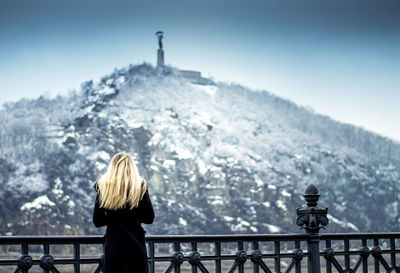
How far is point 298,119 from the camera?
17738 centimetres

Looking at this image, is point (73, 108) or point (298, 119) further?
point (298, 119)

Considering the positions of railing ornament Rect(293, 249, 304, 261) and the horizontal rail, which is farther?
railing ornament Rect(293, 249, 304, 261)

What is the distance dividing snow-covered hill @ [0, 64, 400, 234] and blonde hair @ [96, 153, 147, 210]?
4915 inches

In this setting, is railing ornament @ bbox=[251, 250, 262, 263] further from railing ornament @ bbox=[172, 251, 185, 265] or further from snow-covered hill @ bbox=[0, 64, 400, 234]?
snow-covered hill @ bbox=[0, 64, 400, 234]

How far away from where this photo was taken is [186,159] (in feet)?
501

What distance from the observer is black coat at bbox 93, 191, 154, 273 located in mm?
5859

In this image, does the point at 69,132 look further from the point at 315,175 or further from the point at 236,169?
the point at 315,175

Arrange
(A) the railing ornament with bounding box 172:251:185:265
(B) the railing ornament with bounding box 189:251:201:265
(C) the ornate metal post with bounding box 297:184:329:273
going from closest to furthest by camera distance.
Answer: (A) the railing ornament with bounding box 172:251:185:265 → (B) the railing ornament with bounding box 189:251:201:265 → (C) the ornate metal post with bounding box 297:184:329:273

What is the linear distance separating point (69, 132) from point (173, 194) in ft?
97.7

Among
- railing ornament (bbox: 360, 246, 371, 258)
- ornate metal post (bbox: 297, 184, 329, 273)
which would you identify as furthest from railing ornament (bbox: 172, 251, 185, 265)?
railing ornament (bbox: 360, 246, 371, 258)

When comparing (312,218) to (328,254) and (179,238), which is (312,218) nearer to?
(328,254)

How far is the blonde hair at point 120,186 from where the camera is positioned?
19.2 feet

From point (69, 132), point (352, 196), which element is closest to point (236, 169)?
point (352, 196)

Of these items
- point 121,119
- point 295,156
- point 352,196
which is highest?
point 121,119
